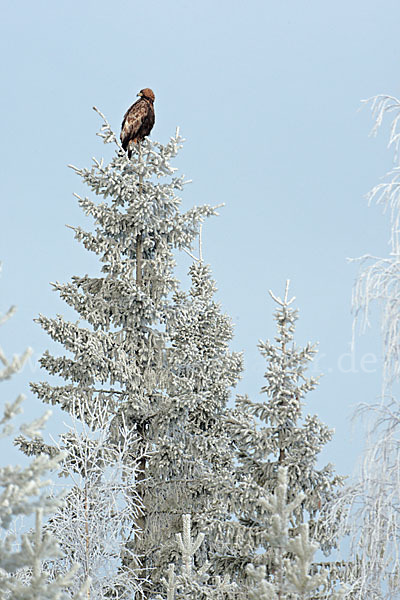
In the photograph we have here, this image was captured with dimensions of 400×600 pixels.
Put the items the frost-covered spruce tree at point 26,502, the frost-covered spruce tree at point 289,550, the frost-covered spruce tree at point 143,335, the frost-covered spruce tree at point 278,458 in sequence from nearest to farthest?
the frost-covered spruce tree at point 26,502 < the frost-covered spruce tree at point 289,550 < the frost-covered spruce tree at point 278,458 < the frost-covered spruce tree at point 143,335

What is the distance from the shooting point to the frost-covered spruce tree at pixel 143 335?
41.7ft

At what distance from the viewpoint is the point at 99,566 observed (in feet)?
32.4

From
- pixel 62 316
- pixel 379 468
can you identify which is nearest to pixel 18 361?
pixel 379 468

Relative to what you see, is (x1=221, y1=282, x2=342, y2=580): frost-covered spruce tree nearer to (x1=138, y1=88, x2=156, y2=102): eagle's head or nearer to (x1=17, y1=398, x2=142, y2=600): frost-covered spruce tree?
(x1=17, y1=398, x2=142, y2=600): frost-covered spruce tree

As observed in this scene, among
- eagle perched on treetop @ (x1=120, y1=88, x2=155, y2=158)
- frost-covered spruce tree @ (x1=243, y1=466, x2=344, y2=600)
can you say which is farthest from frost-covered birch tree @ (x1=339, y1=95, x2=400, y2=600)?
eagle perched on treetop @ (x1=120, y1=88, x2=155, y2=158)

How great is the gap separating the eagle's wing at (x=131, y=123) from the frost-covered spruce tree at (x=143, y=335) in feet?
0.68

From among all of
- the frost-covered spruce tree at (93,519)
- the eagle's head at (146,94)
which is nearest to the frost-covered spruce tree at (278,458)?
the frost-covered spruce tree at (93,519)

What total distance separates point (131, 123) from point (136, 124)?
0.09 meters

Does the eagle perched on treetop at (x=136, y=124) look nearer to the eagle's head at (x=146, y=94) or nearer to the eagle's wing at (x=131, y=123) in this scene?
the eagle's wing at (x=131, y=123)

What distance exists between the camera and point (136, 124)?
1351 centimetres

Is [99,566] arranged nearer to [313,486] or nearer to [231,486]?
[231,486]

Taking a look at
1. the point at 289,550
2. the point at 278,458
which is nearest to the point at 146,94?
the point at 278,458

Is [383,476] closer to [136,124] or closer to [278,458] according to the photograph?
[278,458]

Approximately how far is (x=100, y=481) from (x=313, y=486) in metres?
2.70
